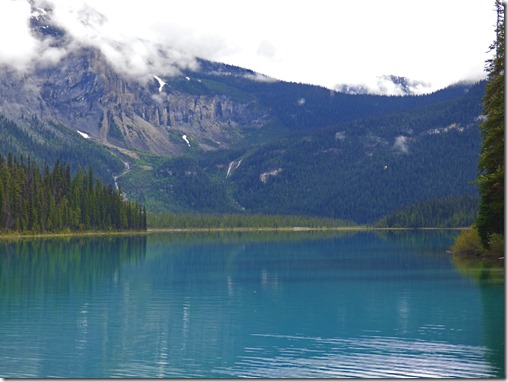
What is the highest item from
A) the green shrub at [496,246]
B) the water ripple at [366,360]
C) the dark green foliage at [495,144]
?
the dark green foliage at [495,144]

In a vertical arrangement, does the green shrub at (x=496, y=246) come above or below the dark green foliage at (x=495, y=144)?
below

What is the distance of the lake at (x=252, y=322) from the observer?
44656 mm

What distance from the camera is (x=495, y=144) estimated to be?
80750 millimetres

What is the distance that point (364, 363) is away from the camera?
44.8 meters

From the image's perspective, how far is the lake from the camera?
147ft

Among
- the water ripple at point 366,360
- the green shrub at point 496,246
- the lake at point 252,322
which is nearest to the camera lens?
the water ripple at point 366,360

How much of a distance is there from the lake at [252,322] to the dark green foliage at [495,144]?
735 cm

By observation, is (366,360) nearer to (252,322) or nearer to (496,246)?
(252,322)

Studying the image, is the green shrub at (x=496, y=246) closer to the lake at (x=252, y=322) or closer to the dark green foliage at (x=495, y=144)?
the lake at (x=252, y=322)

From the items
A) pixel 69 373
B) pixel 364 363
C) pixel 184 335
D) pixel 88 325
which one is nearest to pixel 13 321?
pixel 88 325

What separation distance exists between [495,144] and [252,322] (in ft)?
113

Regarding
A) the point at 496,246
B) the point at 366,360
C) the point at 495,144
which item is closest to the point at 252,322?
the point at 366,360

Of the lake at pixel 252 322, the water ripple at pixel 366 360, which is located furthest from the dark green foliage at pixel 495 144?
the water ripple at pixel 366 360

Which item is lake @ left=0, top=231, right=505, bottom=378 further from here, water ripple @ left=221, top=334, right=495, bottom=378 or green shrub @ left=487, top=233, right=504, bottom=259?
green shrub @ left=487, top=233, right=504, bottom=259
